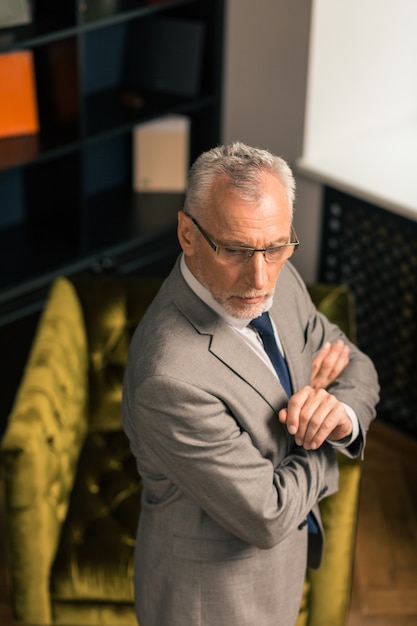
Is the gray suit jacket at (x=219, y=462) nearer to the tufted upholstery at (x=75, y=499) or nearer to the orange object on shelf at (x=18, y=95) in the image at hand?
the tufted upholstery at (x=75, y=499)

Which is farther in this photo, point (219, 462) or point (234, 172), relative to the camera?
point (219, 462)

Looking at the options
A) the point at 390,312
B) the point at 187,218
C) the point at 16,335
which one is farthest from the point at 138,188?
the point at 187,218

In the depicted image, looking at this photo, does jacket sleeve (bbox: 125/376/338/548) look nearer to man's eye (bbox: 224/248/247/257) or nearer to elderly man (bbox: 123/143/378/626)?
elderly man (bbox: 123/143/378/626)

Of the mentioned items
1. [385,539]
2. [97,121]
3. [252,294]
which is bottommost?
[385,539]

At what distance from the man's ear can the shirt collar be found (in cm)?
6

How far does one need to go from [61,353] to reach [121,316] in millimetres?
268

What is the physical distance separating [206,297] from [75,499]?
1.15 m

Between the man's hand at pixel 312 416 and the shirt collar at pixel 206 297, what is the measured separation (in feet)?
0.59

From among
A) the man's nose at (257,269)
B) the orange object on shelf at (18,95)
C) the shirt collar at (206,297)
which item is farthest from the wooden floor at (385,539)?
the man's nose at (257,269)

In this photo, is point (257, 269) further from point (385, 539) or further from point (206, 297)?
point (385, 539)

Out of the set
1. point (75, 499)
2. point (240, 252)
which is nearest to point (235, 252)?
point (240, 252)

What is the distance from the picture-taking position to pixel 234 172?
164 cm

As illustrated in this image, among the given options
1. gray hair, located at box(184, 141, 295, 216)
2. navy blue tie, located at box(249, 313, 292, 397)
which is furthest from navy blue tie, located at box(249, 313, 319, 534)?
gray hair, located at box(184, 141, 295, 216)

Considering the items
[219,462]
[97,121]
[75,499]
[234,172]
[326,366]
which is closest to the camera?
[234,172]
